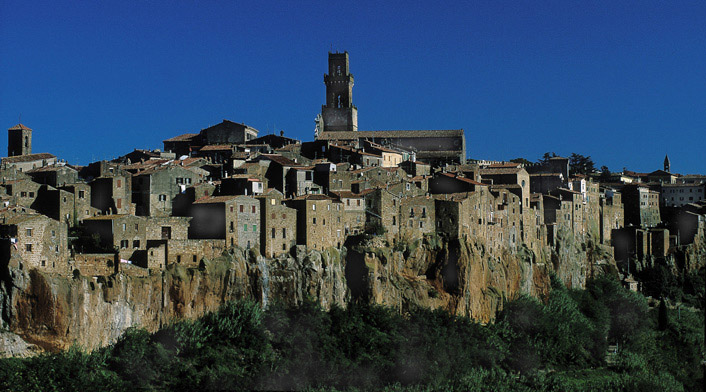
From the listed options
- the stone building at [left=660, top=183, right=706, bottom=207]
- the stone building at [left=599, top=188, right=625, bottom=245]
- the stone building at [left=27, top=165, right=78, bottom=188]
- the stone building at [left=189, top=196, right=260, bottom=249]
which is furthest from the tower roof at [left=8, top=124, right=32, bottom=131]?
the stone building at [left=660, top=183, right=706, bottom=207]

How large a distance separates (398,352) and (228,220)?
34.9 ft

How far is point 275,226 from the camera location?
4522cm

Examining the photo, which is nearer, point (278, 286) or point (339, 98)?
point (278, 286)

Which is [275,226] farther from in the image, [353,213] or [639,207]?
[639,207]

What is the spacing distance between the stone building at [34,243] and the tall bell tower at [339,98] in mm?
42451

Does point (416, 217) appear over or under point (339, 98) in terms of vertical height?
under

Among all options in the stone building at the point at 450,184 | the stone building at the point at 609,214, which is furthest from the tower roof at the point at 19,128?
the stone building at the point at 609,214

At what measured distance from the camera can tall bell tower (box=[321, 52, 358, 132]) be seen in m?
78.9

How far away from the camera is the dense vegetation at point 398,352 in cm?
3803

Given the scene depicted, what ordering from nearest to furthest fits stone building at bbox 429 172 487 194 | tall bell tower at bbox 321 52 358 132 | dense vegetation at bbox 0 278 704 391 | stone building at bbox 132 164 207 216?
1. dense vegetation at bbox 0 278 704 391
2. stone building at bbox 132 164 207 216
3. stone building at bbox 429 172 487 194
4. tall bell tower at bbox 321 52 358 132

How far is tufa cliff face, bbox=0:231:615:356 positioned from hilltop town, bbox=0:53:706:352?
1.82ft

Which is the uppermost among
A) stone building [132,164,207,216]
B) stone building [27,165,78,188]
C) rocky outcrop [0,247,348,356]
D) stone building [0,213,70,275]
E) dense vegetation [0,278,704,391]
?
stone building [27,165,78,188]

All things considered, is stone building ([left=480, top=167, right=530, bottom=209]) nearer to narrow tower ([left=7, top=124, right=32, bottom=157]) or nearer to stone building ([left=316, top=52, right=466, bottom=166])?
stone building ([left=316, top=52, right=466, bottom=166])

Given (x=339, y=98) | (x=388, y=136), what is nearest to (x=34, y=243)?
(x=388, y=136)
